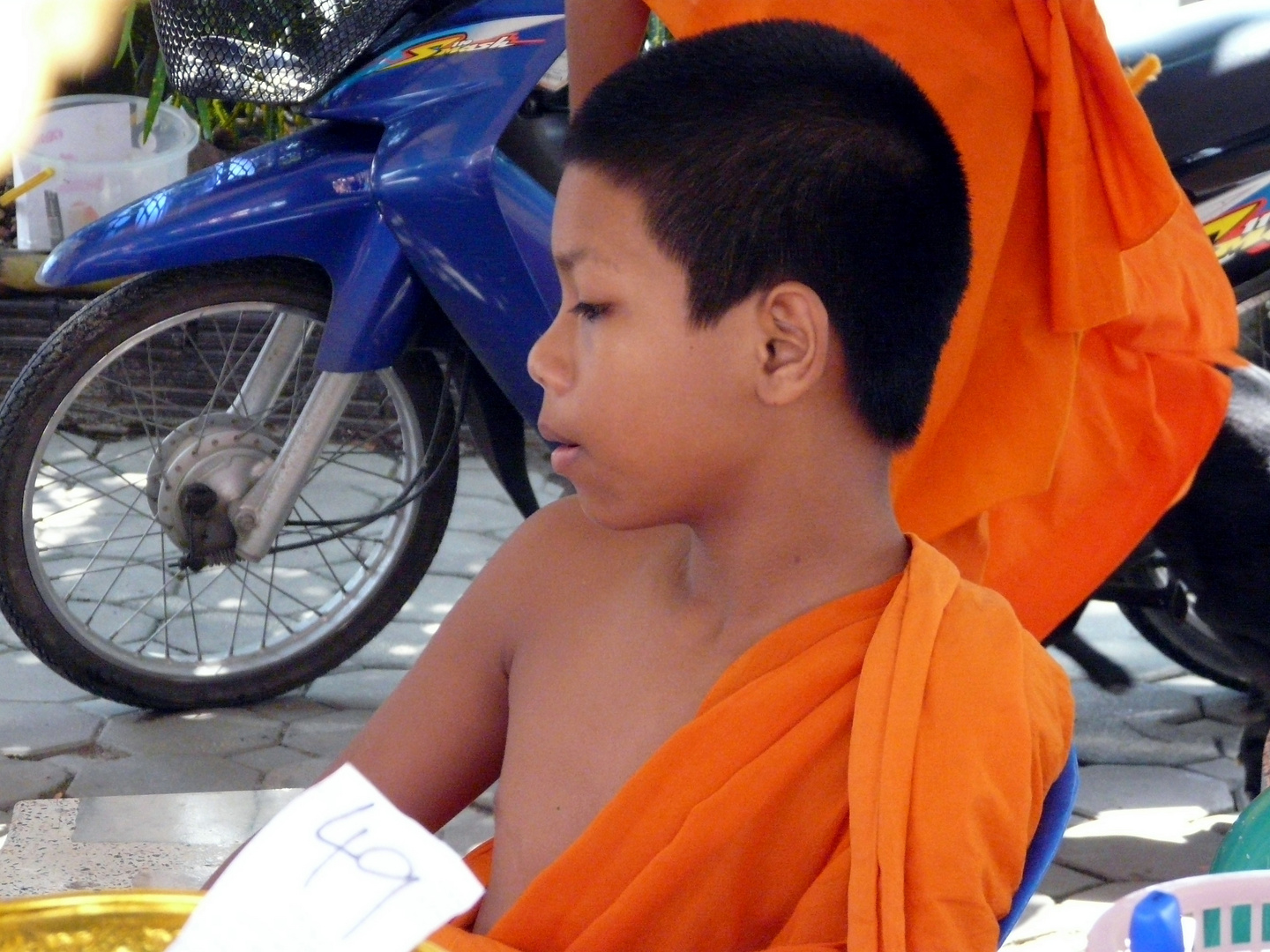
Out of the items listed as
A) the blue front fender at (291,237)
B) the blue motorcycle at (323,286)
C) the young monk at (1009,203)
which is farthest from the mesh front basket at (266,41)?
the young monk at (1009,203)

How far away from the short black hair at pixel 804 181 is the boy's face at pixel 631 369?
2 centimetres

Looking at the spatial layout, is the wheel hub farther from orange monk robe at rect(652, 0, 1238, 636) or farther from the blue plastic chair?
the blue plastic chair

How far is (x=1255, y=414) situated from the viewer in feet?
6.41

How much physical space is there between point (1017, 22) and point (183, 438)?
5.10ft

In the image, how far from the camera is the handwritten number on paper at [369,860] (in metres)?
0.66

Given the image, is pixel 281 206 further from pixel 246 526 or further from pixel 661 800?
pixel 661 800

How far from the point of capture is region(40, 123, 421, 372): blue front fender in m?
2.41

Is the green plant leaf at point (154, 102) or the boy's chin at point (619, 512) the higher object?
the boy's chin at point (619, 512)

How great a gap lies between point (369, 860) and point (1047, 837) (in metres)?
0.53

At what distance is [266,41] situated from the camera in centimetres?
234

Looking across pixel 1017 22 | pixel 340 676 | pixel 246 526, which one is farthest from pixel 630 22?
pixel 340 676

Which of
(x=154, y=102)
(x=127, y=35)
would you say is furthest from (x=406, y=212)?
(x=127, y=35)

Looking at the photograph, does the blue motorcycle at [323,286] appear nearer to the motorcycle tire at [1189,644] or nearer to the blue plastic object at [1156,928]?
the motorcycle tire at [1189,644]

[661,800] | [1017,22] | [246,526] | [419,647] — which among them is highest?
[1017,22]
